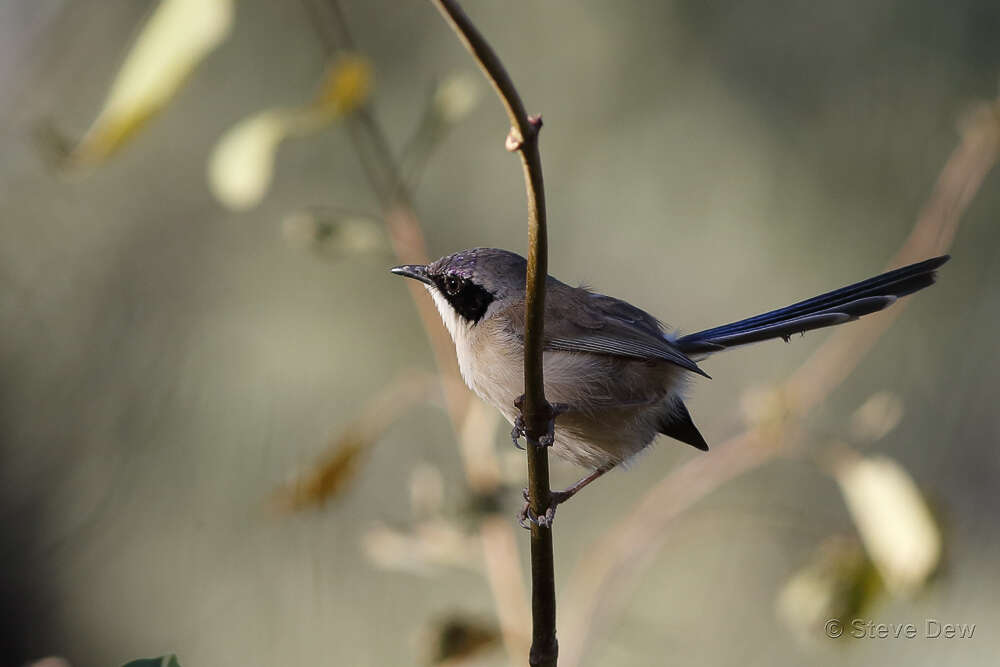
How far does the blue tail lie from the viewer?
7.39ft

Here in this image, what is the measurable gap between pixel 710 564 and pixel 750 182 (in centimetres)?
202

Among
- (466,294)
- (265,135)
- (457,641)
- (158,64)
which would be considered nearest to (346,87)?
(265,135)

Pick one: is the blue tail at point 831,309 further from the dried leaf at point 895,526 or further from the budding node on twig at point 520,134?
the budding node on twig at point 520,134

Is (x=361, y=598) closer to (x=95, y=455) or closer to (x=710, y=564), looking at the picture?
(x=95, y=455)

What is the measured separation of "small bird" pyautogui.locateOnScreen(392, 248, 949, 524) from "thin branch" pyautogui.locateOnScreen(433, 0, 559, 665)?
708mm

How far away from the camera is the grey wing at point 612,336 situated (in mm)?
2578

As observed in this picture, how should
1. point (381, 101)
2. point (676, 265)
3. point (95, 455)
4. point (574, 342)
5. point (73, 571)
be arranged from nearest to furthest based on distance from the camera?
point (574, 342) < point (95, 455) < point (73, 571) < point (676, 265) < point (381, 101)

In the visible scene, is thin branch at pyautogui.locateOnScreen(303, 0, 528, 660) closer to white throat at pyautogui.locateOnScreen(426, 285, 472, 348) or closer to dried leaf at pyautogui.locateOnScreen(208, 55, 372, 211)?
white throat at pyautogui.locateOnScreen(426, 285, 472, 348)

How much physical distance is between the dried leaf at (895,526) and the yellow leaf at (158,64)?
183cm

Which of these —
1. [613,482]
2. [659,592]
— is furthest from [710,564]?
[613,482]

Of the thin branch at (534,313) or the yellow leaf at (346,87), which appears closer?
the thin branch at (534,313)

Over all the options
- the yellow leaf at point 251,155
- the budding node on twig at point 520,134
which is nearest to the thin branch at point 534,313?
the budding node on twig at point 520,134

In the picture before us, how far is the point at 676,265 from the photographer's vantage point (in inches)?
209

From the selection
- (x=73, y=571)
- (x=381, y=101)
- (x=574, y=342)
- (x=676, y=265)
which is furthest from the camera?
(x=381, y=101)
